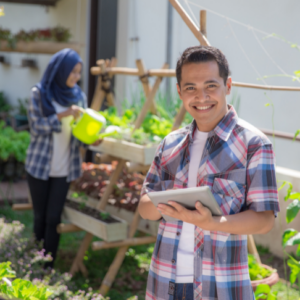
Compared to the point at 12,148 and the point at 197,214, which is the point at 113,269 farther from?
the point at 12,148

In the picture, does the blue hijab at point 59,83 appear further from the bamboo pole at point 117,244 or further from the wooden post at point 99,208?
the bamboo pole at point 117,244

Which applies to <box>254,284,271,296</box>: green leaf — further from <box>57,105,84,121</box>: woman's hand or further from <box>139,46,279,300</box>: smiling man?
<box>57,105,84,121</box>: woman's hand

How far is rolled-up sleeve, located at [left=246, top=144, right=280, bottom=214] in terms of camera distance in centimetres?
119

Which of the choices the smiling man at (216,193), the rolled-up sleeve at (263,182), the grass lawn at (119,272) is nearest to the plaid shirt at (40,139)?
the grass lawn at (119,272)

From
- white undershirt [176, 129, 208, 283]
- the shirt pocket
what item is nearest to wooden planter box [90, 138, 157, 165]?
white undershirt [176, 129, 208, 283]

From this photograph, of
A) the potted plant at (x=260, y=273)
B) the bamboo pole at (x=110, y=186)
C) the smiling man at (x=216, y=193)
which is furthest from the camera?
the bamboo pole at (x=110, y=186)

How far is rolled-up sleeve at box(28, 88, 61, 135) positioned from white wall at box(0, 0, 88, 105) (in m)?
4.22

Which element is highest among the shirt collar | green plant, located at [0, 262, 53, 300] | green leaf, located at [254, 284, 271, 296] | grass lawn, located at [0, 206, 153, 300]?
the shirt collar

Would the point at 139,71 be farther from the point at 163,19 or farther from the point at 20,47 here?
the point at 20,47

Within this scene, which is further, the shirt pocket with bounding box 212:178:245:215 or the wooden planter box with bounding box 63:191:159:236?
the wooden planter box with bounding box 63:191:159:236

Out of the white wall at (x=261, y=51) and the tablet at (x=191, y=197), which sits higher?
the white wall at (x=261, y=51)

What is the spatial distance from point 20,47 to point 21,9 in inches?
161

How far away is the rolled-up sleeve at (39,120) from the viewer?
2744 millimetres

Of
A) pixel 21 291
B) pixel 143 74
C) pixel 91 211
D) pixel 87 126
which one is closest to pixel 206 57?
pixel 21 291
